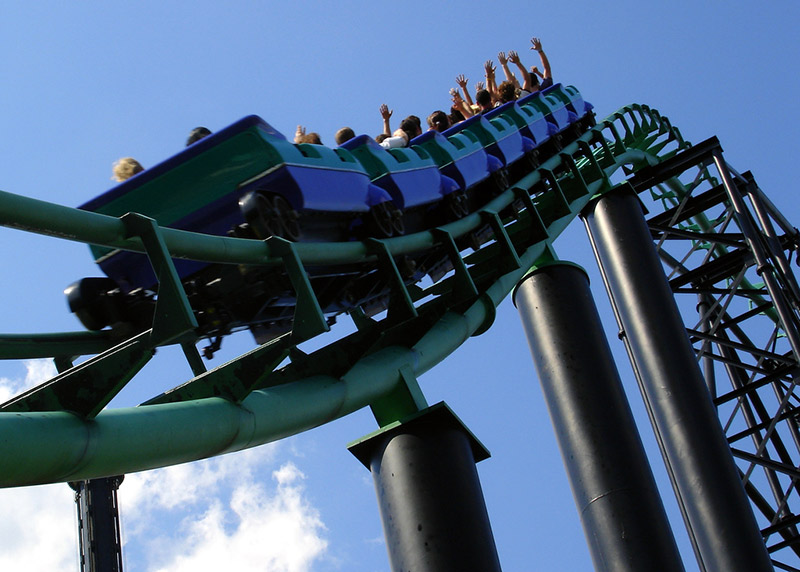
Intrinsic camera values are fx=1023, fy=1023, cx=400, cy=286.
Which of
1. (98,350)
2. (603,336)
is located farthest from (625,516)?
(98,350)

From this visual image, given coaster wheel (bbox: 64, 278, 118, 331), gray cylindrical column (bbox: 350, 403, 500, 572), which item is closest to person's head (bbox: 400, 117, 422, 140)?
coaster wheel (bbox: 64, 278, 118, 331)

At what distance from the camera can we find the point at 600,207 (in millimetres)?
7852

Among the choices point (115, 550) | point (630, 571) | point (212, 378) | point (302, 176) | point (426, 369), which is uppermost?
point (115, 550)

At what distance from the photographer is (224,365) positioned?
360 centimetres

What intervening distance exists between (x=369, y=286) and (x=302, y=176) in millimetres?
868

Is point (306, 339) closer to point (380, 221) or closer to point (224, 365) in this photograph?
point (224, 365)

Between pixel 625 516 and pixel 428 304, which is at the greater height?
pixel 428 304

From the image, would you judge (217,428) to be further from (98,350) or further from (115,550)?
(115,550)

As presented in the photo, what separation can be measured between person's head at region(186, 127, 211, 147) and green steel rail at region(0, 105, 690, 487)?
108cm

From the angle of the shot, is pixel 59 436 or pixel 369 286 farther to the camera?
pixel 369 286

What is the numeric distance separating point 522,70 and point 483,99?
178 cm

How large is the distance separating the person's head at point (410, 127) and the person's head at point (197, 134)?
213cm

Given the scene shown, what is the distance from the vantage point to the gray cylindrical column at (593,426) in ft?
17.7

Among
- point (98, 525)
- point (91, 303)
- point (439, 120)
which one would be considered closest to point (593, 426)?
point (91, 303)
